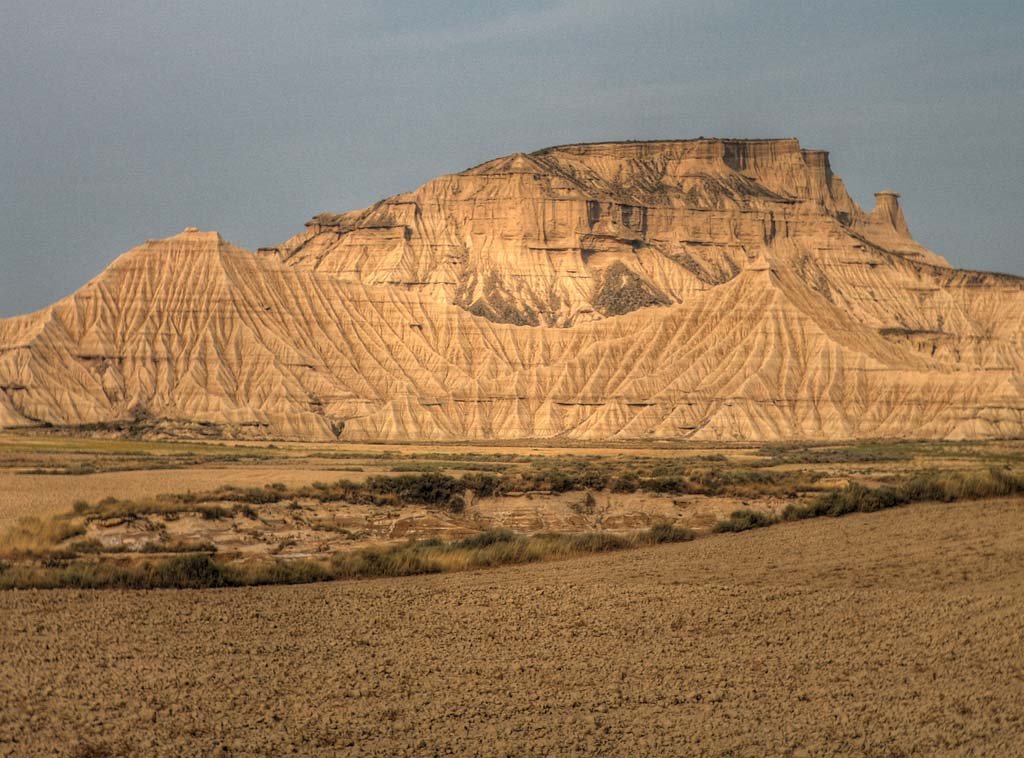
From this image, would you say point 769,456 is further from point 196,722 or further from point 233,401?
point 196,722

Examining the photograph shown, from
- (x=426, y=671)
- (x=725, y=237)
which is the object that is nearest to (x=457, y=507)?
(x=426, y=671)

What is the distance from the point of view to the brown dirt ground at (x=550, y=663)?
14102 mm

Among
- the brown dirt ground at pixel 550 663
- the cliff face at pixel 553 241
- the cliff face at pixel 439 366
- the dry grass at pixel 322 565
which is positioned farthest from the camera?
the cliff face at pixel 553 241

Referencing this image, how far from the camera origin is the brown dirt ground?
1410 cm

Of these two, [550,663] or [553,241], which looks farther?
[553,241]

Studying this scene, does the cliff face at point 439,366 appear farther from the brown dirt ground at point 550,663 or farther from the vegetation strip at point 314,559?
the brown dirt ground at point 550,663

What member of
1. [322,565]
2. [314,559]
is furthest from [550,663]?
[314,559]

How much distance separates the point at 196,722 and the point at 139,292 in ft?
360

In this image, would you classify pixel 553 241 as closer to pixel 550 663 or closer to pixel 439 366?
pixel 439 366

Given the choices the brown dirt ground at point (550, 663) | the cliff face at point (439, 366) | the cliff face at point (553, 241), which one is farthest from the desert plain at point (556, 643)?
the cliff face at point (553, 241)

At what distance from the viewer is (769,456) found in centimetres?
7888

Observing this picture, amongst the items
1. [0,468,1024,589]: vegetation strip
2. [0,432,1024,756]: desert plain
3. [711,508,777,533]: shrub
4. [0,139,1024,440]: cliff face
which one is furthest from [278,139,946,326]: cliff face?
[0,432,1024,756]: desert plain

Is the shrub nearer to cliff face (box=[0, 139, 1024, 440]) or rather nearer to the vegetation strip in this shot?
the vegetation strip

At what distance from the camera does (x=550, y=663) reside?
16.9 meters
